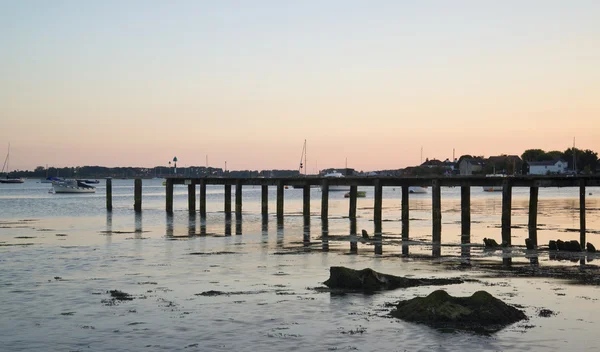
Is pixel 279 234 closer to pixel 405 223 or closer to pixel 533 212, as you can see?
pixel 405 223

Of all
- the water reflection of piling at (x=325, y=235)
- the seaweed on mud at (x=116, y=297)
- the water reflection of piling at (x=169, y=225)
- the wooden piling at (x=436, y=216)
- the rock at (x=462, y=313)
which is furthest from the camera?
the water reflection of piling at (x=169, y=225)

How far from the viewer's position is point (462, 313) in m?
19.0

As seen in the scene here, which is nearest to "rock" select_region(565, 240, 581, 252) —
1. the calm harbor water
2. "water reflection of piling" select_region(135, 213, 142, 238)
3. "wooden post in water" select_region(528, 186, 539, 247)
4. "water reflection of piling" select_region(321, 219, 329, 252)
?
the calm harbor water

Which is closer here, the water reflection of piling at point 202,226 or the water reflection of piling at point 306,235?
the water reflection of piling at point 306,235

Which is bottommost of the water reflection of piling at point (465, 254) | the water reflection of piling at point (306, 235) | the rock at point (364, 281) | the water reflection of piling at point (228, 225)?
the water reflection of piling at point (228, 225)

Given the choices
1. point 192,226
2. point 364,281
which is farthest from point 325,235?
point 364,281

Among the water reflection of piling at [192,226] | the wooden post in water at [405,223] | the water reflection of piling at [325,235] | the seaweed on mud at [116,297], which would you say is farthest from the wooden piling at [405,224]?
the seaweed on mud at [116,297]

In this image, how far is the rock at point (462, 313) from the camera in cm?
1867

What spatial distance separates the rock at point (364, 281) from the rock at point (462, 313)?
4.39 m

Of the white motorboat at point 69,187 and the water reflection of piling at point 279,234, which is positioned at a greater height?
the white motorboat at point 69,187

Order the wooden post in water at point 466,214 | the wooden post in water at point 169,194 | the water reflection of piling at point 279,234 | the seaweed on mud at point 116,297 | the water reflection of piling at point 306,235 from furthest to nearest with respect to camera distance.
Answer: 1. the wooden post in water at point 169,194
2. the wooden post in water at point 466,214
3. the water reflection of piling at point 306,235
4. the water reflection of piling at point 279,234
5. the seaweed on mud at point 116,297

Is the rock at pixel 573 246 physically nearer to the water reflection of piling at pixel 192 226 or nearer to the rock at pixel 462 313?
the rock at pixel 462 313

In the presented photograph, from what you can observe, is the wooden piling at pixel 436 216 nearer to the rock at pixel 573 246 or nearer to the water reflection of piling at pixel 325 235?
the water reflection of piling at pixel 325 235

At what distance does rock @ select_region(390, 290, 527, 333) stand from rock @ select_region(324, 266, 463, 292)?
439 centimetres
